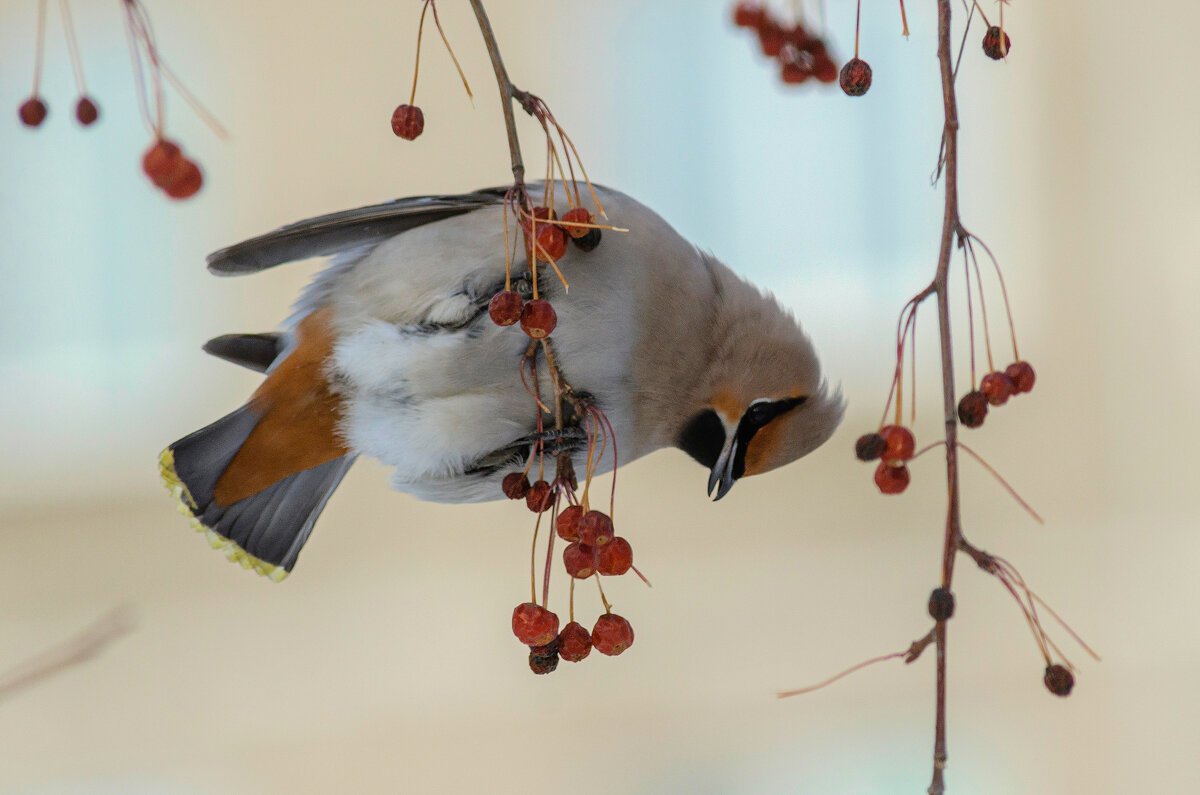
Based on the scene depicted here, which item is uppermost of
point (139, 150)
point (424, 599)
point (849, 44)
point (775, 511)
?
point (849, 44)

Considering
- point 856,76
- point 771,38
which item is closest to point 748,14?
point 771,38

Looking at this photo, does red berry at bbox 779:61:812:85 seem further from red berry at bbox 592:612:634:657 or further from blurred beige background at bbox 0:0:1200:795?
red berry at bbox 592:612:634:657

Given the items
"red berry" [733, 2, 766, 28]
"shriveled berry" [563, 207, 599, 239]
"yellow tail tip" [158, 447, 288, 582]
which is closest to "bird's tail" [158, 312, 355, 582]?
"yellow tail tip" [158, 447, 288, 582]

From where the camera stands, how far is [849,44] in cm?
117

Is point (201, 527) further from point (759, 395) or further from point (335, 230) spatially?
point (759, 395)

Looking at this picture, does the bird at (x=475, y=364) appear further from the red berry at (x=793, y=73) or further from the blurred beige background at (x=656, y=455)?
the blurred beige background at (x=656, y=455)

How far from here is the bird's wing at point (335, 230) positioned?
0.84 m

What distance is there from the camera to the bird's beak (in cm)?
86

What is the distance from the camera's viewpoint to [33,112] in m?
0.77

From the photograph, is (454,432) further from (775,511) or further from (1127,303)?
(1127,303)

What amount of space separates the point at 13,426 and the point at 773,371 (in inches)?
50.3

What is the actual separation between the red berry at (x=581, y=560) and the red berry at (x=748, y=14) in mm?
453

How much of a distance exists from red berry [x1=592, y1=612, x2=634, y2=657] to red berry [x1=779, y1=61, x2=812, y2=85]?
439 millimetres

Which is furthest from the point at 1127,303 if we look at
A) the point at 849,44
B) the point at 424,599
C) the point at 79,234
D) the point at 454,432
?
the point at 79,234
